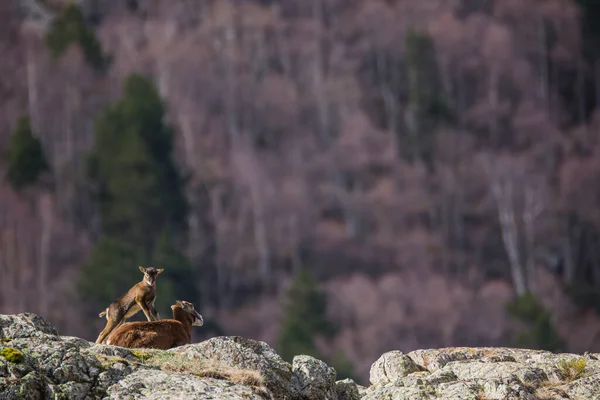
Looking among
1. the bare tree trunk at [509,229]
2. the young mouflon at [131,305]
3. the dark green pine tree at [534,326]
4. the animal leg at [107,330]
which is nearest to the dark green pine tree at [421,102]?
the bare tree trunk at [509,229]

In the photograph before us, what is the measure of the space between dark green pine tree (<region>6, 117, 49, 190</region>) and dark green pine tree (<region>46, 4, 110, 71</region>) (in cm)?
1390

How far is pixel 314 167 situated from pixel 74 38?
2890 cm

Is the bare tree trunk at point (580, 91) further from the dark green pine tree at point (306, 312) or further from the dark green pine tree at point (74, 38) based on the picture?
the dark green pine tree at point (74, 38)

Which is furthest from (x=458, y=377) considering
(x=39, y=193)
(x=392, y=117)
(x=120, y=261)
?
(x=392, y=117)

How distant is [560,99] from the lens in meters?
153

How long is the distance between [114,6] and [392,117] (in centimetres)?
3746

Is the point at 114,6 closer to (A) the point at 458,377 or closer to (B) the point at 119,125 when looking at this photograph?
(B) the point at 119,125

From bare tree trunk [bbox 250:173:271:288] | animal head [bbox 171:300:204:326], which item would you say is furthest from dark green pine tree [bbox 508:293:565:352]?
animal head [bbox 171:300:204:326]

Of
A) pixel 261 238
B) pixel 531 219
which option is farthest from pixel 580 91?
pixel 261 238

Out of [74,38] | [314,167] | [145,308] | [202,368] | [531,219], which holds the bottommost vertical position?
[202,368]

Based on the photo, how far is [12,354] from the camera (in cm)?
1606

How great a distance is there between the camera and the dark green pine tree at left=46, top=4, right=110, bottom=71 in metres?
150

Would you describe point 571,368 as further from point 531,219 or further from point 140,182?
point 531,219

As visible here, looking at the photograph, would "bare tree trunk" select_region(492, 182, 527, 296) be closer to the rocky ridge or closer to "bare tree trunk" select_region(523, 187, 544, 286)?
"bare tree trunk" select_region(523, 187, 544, 286)
